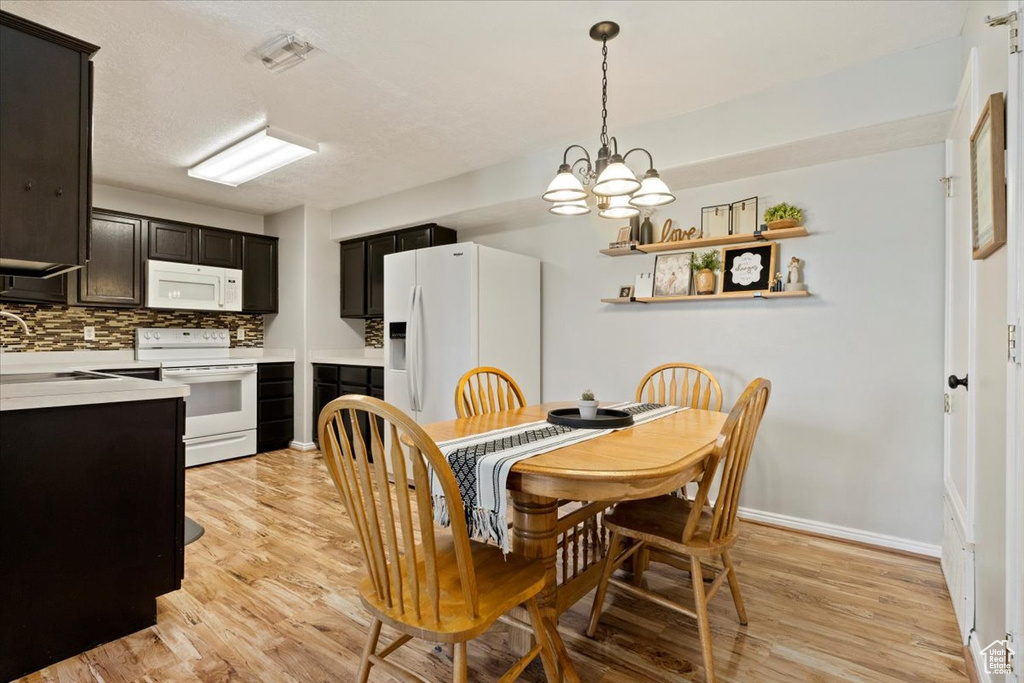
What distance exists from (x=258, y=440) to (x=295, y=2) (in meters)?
3.90

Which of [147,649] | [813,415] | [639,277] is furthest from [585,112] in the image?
[147,649]

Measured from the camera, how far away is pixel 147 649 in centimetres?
180

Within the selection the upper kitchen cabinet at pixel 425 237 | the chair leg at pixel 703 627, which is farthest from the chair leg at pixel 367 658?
the upper kitchen cabinet at pixel 425 237

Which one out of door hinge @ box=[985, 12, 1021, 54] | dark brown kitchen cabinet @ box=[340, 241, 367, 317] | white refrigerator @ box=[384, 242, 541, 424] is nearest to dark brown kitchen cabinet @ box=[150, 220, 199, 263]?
dark brown kitchen cabinet @ box=[340, 241, 367, 317]

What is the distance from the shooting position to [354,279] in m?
5.08

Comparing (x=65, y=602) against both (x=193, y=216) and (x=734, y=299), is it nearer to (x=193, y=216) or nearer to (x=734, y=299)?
(x=734, y=299)

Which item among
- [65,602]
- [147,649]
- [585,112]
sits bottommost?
[147,649]

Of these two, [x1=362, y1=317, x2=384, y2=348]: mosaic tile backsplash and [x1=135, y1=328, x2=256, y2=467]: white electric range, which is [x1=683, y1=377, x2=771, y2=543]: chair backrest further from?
[x1=362, y1=317, x2=384, y2=348]: mosaic tile backsplash

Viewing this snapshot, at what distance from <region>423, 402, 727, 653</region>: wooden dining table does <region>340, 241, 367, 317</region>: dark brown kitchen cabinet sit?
10.2 ft

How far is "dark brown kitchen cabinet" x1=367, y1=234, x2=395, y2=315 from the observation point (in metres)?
4.79

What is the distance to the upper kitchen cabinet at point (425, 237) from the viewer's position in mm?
4418

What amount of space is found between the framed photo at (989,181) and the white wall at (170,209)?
4.87 m

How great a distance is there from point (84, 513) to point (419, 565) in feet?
4.20

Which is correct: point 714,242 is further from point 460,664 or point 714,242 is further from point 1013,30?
point 460,664
